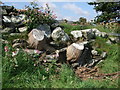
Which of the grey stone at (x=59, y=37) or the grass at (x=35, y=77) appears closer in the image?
the grass at (x=35, y=77)

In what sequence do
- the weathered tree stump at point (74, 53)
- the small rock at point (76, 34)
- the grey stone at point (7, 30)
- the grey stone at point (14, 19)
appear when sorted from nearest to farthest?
1. the weathered tree stump at point (74, 53)
2. the grey stone at point (7, 30)
3. the grey stone at point (14, 19)
4. the small rock at point (76, 34)

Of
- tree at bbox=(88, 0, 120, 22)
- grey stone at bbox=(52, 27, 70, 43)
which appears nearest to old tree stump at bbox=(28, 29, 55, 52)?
grey stone at bbox=(52, 27, 70, 43)

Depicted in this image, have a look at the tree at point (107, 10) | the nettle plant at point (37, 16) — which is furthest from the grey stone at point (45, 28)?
the tree at point (107, 10)

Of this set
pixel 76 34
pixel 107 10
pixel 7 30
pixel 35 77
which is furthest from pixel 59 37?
pixel 107 10

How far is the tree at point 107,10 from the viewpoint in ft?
39.2

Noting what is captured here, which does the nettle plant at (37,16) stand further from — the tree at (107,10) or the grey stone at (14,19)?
the tree at (107,10)

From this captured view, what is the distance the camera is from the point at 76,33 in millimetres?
6660

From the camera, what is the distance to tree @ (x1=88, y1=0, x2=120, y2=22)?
39.2ft

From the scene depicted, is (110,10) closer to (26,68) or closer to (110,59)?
(110,59)

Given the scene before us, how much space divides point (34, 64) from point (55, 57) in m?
0.80

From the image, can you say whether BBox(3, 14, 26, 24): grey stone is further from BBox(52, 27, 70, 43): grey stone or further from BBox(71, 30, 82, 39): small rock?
BBox(71, 30, 82, 39): small rock

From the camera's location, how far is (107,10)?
41.8ft

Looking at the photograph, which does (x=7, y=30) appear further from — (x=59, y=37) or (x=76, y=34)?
(x=76, y=34)

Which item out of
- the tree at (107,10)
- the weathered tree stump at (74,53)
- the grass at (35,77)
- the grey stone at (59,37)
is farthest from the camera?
the tree at (107,10)
